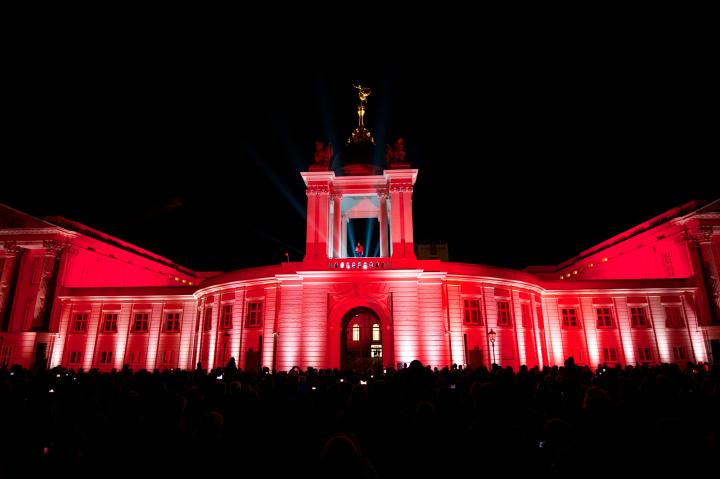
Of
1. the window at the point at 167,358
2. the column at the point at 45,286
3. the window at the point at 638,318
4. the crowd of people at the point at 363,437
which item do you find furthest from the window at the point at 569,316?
the column at the point at 45,286

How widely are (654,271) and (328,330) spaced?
36892 mm

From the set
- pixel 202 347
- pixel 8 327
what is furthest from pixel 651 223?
pixel 8 327

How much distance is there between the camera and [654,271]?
4247 centimetres

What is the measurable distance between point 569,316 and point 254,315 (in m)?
26.6

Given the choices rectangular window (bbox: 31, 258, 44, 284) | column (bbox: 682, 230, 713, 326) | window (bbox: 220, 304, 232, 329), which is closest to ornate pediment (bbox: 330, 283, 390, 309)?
window (bbox: 220, 304, 232, 329)

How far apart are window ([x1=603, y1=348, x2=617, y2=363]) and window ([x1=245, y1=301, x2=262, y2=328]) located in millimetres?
28348

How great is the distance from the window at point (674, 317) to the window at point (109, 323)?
48.7 metres

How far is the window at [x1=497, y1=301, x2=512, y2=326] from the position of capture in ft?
99.5

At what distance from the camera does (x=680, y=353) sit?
33.8 meters

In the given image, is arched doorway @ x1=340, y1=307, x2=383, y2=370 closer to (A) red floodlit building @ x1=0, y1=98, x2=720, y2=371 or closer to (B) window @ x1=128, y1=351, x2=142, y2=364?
(A) red floodlit building @ x1=0, y1=98, x2=720, y2=371

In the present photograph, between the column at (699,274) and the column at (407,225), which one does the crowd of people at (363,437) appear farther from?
the column at (699,274)

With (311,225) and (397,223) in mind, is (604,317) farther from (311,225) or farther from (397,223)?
(311,225)

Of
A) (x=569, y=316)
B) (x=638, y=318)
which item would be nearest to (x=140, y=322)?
(x=569, y=316)

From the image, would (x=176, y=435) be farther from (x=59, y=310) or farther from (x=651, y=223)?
(x=651, y=223)
